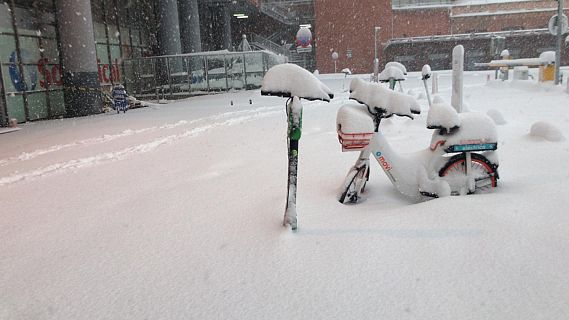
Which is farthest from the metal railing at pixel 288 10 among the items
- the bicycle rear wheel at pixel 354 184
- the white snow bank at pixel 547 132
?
the bicycle rear wheel at pixel 354 184

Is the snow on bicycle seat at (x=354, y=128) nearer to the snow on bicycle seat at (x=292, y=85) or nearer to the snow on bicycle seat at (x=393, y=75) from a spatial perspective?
the snow on bicycle seat at (x=292, y=85)

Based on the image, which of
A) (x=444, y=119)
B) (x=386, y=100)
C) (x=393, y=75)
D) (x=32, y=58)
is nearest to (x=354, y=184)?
(x=386, y=100)

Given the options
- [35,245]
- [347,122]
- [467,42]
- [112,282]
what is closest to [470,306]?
[347,122]

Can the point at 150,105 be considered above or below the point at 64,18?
below

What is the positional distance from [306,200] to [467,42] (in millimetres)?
38727

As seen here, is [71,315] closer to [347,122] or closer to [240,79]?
[347,122]

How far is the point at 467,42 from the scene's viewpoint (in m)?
37.5

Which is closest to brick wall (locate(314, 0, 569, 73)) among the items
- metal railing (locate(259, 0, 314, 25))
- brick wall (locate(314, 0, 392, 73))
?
brick wall (locate(314, 0, 392, 73))

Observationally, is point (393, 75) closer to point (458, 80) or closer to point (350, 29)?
point (458, 80)

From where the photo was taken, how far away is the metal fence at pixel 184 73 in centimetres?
2152

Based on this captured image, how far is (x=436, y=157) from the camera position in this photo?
3.88 metres

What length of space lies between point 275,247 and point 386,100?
1563 millimetres

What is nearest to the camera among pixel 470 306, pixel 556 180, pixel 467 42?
pixel 470 306

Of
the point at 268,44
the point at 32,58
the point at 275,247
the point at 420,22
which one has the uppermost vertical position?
the point at 420,22
